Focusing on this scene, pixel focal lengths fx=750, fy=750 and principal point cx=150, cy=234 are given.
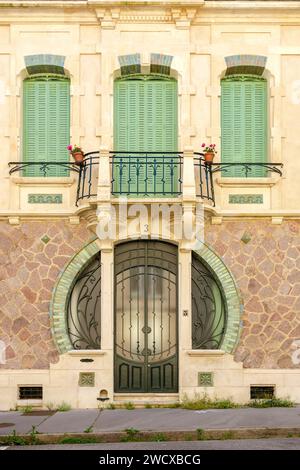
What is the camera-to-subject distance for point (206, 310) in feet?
50.0

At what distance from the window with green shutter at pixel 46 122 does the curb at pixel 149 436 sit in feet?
20.0

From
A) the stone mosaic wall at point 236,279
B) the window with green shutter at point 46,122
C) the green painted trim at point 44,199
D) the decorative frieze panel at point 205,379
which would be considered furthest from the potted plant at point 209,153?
the decorative frieze panel at point 205,379

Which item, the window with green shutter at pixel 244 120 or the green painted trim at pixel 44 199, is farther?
the window with green shutter at pixel 244 120

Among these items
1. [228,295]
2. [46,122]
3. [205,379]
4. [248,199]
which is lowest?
[205,379]

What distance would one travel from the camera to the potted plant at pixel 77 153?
48.9ft

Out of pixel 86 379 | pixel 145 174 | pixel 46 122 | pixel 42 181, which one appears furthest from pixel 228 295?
pixel 46 122

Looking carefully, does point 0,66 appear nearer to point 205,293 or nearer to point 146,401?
point 205,293

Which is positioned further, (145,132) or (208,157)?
(145,132)

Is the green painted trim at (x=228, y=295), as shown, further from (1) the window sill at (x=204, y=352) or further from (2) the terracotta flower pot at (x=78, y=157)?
(2) the terracotta flower pot at (x=78, y=157)

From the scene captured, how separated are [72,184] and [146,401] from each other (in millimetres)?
4573

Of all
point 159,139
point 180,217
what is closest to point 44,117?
point 159,139

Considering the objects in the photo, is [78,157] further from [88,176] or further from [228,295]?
[228,295]

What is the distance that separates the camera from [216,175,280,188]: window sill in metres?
15.2

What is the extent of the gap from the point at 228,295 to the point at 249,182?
2.33 meters
